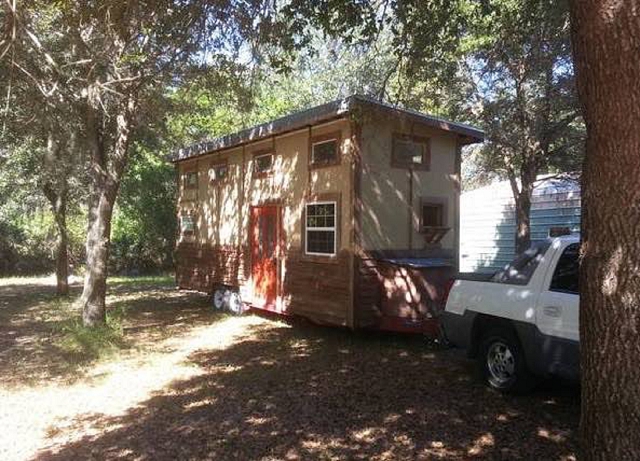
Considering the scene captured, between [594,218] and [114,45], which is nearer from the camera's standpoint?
[594,218]

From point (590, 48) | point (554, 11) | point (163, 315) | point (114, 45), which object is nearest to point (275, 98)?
→ point (163, 315)

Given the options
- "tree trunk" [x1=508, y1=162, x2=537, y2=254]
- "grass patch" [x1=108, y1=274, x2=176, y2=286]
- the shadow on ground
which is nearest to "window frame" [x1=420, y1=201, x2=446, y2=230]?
the shadow on ground

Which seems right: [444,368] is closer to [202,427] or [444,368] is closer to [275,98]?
[202,427]

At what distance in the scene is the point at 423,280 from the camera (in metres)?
9.34

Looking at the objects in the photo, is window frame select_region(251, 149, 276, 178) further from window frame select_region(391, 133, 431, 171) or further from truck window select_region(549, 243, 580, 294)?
truck window select_region(549, 243, 580, 294)

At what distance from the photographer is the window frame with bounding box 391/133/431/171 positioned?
989cm

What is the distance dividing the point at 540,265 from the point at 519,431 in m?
1.64

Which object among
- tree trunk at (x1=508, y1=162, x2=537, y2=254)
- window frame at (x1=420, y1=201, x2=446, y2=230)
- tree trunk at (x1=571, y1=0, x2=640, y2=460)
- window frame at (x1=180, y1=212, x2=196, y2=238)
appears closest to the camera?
tree trunk at (x1=571, y1=0, x2=640, y2=460)

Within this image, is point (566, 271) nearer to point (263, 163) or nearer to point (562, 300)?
point (562, 300)

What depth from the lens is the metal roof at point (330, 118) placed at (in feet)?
29.7

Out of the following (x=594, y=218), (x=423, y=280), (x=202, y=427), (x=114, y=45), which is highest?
(x=114, y=45)

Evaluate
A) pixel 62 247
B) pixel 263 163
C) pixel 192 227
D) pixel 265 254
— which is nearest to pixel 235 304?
pixel 265 254

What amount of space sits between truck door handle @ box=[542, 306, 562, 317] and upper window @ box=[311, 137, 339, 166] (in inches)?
196

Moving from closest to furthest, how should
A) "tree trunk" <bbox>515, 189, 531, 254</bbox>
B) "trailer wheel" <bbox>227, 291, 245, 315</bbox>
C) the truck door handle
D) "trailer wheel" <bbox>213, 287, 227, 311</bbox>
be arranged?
the truck door handle, "trailer wheel" <bbox>227, 291, 245, 315</bbox>, "trailer wheel" <bbox>213, 287, 227, 311</bbox>, "tree trunk" <bbox>515, 189, 531, 254</bbox>
